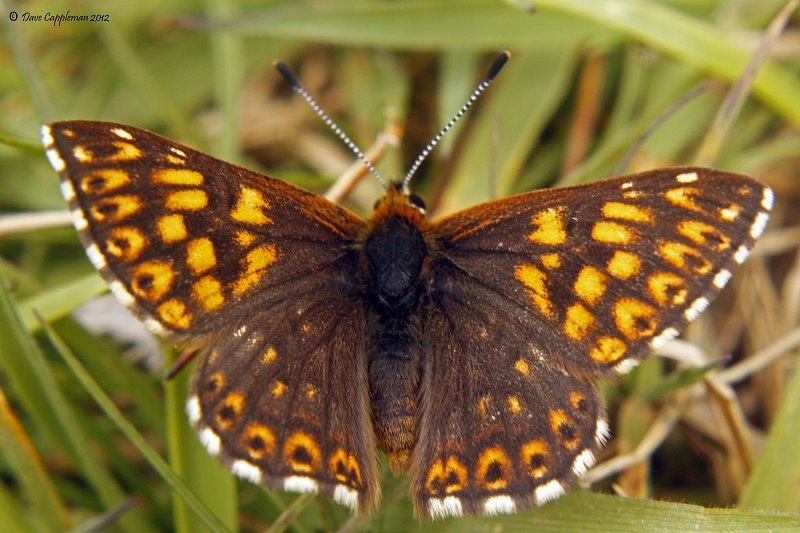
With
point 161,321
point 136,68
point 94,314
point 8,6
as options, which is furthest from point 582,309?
point 8,6

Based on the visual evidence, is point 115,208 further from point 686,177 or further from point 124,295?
point 686,177

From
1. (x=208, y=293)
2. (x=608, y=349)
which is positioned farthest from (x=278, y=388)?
(x=608, y=349)

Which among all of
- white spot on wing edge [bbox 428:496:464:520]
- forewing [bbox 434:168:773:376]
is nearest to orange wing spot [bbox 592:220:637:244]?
forewing [bbox 434:168:773:376]

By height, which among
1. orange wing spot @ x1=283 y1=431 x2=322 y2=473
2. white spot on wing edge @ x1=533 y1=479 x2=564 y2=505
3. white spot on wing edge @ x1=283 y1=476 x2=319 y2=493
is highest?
orange wing spot @ x1=283 y1=431 x2=322 y2=473

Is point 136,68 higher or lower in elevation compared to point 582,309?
higher

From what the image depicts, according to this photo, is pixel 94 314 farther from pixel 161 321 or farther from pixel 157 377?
pixel 161 321

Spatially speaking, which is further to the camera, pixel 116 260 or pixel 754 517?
pixel 116 260

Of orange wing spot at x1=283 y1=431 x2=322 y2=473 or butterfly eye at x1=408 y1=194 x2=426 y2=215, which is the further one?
butterfly eye at x1=408 y1=194 x2=426 y2=215

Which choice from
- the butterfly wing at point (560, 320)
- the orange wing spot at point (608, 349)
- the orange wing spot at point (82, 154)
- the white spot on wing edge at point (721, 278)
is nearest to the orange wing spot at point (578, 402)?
the butterfly wing at point (560, 320)

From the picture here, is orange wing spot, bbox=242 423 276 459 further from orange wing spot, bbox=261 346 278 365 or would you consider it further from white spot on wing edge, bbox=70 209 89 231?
white spot on wing edge, bbox=70 209 89 231
